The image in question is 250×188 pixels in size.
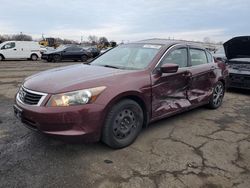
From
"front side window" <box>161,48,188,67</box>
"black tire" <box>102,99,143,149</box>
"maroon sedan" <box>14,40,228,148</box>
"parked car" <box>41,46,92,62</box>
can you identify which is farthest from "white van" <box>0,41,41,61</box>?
"black tire" <box>102,99,143,149</box>

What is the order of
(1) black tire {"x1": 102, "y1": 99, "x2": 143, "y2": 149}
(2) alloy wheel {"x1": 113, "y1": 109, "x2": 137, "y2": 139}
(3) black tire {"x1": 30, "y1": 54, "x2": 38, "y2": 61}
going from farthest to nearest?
(3) black tire {"x1": 30, "y1": 54, "x2": 38, "y2": 61}, (2) alloy wheel {"x1": 113, "y1": 109, "x2": 137, "y2": 139}, (1) black tire {"x1": 102, "y1": 99, "x2": 143, "y2": 149}

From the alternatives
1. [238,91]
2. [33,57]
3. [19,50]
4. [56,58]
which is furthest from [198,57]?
[33,57]

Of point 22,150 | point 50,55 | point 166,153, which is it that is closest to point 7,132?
point 22,150

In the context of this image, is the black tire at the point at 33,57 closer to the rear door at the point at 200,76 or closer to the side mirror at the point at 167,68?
the rear door at the point at 200,76

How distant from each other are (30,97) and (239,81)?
6.40m

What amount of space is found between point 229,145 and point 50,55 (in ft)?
64.2

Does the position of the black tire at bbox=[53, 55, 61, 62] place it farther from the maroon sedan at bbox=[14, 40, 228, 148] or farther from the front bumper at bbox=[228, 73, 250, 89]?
the maroon sedan at bbox=[14, 40, 228, 148]

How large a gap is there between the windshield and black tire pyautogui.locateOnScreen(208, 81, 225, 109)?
2.11 m

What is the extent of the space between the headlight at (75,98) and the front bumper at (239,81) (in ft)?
19.0

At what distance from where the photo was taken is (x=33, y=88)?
357 cm

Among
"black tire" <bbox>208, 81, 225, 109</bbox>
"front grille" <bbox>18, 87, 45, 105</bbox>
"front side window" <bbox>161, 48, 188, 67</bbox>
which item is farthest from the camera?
"black tire" <bbox>208, 81, 225, 109</bbox>

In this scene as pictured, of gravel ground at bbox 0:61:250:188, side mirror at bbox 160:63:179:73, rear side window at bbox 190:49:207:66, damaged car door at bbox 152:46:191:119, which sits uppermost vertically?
rear side window at bbox 190:49:207:66

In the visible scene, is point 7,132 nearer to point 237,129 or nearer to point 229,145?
point 229,145

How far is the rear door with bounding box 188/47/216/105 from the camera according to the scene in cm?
509
